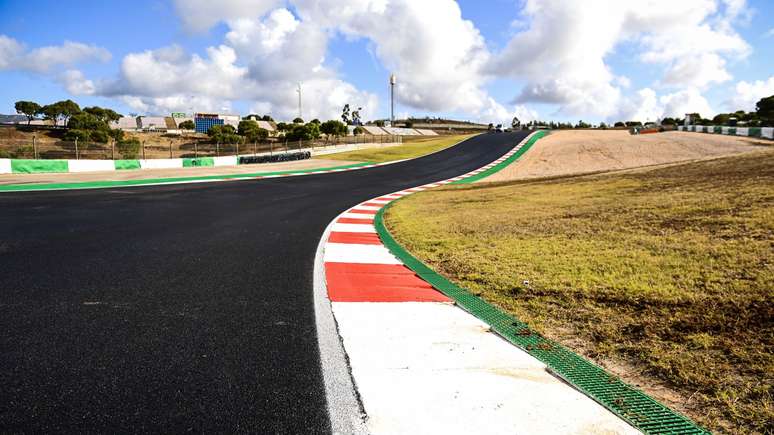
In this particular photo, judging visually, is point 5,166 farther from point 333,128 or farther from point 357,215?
point 333,128

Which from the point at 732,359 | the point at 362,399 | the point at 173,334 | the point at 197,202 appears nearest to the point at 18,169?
the point at 197,202

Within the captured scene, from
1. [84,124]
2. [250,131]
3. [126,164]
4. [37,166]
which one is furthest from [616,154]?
[84,124]

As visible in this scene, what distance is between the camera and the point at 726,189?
26.3ft

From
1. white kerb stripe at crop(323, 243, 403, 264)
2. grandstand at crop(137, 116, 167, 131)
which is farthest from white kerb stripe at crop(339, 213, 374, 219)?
grandstand at crop(137, 116, 167, 131)

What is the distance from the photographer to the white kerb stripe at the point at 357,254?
5.82m

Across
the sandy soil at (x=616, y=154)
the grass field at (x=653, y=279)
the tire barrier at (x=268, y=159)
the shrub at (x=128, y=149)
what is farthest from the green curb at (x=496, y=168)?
the shrub at (x=128, y=149)

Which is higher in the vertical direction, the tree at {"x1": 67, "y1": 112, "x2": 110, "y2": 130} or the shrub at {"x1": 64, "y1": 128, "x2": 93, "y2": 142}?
the tree at {"x1": 67, "y1": 112, "x2": 110, "y2": 130}

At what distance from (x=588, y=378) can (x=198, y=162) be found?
29819mm

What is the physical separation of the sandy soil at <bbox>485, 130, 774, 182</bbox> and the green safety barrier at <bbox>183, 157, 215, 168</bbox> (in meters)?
18.1

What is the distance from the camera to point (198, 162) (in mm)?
28953

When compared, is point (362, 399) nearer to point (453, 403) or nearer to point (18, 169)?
point (453, 403)

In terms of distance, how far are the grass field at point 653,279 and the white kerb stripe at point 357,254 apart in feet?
1.50

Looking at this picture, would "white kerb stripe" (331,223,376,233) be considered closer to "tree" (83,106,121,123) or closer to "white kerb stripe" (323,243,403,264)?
Answer: "white kerb stripe" (323,243,403,264)

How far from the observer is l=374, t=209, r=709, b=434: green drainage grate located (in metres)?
2.24
